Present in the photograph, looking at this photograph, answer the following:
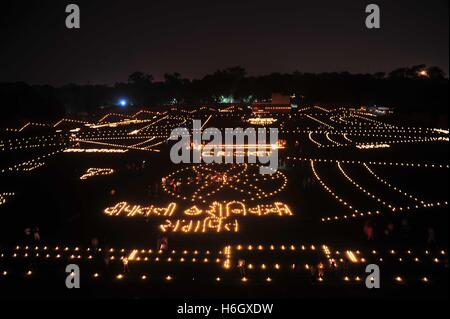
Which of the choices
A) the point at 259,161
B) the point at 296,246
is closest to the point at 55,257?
the point at 296,246

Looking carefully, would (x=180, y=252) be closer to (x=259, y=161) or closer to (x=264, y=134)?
(x=259, y=161)

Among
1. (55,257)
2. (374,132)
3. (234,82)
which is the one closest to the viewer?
(55,257)

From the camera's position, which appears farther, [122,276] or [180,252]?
[180,252]

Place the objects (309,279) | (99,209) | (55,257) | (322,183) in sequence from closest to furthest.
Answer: (309,279)
(55,257)
(99,209)
(322,183)

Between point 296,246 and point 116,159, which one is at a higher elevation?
point 116,159

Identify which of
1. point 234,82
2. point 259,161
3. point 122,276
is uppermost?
point 234,82

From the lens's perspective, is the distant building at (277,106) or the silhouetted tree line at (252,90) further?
the distant building at (277,106)

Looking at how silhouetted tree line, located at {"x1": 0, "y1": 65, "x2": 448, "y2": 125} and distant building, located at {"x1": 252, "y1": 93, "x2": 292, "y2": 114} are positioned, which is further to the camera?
distant building, located at {"x1": 252, "y1": 93, "x2": 292, "y2": 114}

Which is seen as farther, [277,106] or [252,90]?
[252,90]
